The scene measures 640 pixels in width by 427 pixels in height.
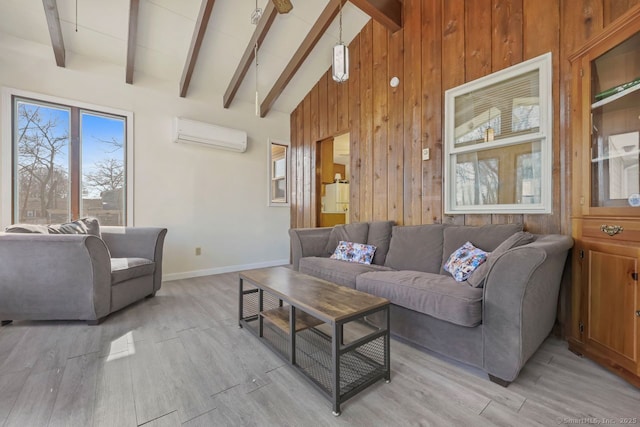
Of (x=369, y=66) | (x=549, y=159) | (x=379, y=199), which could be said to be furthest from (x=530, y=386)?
(x=369, y=66)

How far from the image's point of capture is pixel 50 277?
2211 millimetres

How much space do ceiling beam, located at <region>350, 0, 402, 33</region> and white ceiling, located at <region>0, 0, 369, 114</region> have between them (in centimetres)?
55

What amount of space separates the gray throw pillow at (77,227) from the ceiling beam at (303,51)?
2853 mm

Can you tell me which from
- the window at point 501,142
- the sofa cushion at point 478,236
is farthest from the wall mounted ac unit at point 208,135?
the sofa cushion at point 478,236

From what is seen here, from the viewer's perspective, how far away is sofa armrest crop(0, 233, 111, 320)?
2168 millimetres

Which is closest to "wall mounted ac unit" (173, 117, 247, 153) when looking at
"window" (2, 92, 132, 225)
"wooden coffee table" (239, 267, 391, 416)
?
"window" (2, 92, 132, 225)

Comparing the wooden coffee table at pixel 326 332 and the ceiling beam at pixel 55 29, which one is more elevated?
the ceiling beam at pixel 55 29

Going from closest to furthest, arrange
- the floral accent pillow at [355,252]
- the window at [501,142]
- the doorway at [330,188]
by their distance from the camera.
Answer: the window at [501,142] → the floral accent pillow at [355,252] → the doorway at [330,188]

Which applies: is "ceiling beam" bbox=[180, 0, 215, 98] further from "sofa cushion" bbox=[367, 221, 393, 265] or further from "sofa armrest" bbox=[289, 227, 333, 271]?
"sofa cushion" bbox=[367, 221, 393, 265]

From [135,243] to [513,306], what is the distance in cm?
344

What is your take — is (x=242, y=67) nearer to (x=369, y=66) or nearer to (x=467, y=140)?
(x=369, y=66)

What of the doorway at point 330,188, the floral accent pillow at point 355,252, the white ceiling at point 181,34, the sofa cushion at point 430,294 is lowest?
the sofa cushion at point 430,294

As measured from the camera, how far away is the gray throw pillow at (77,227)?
8.33 feet

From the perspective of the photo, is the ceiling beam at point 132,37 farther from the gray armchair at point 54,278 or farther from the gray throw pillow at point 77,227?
the gray armchair at point 54,278
